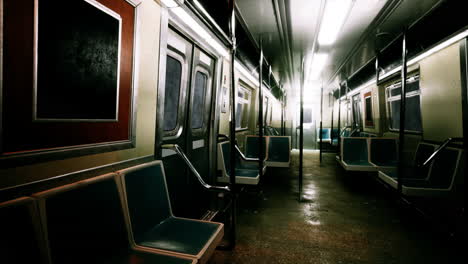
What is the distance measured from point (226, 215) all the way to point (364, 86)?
22.7 ft

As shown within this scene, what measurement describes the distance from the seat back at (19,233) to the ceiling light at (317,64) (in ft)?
19.2

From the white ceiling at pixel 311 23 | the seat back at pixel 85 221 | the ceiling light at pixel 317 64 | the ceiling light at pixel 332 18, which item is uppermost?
A: the ceiling light at pixel 317 64

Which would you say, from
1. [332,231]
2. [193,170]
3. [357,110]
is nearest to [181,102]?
[193,170]

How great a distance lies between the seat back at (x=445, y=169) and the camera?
3.21 metres

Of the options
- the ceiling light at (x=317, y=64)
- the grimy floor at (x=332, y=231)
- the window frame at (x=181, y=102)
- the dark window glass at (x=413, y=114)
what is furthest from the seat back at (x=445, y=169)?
the window frame at (x=181, y=102)

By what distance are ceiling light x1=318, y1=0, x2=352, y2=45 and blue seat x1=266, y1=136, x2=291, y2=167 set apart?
2.18m

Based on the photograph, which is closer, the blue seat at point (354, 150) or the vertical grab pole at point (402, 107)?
the vertical grab pole at point (402, 107)

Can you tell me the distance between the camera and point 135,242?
1612mm

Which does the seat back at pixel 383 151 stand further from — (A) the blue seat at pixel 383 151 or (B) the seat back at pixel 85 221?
(B) the seat back at pixel 85 221

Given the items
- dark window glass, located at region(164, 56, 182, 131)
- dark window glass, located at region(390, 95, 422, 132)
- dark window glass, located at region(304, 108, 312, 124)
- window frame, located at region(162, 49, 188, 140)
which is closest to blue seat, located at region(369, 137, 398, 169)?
dark window glass, located at region(390, 95, 422, 132)

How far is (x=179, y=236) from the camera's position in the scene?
1.71 meters

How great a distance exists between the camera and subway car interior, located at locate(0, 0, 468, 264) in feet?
3.83

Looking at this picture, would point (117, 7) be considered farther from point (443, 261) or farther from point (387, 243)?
point (443, 261)

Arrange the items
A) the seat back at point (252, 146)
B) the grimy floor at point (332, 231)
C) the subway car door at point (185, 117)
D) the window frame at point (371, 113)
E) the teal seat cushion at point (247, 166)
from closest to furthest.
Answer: the grimy floor at point (332, 231) → the subway car door at point (185, 117) → the teal seat cushion at point (247, 166) → the seat back at point (252, 146) → the window frame at point (371, 113)
